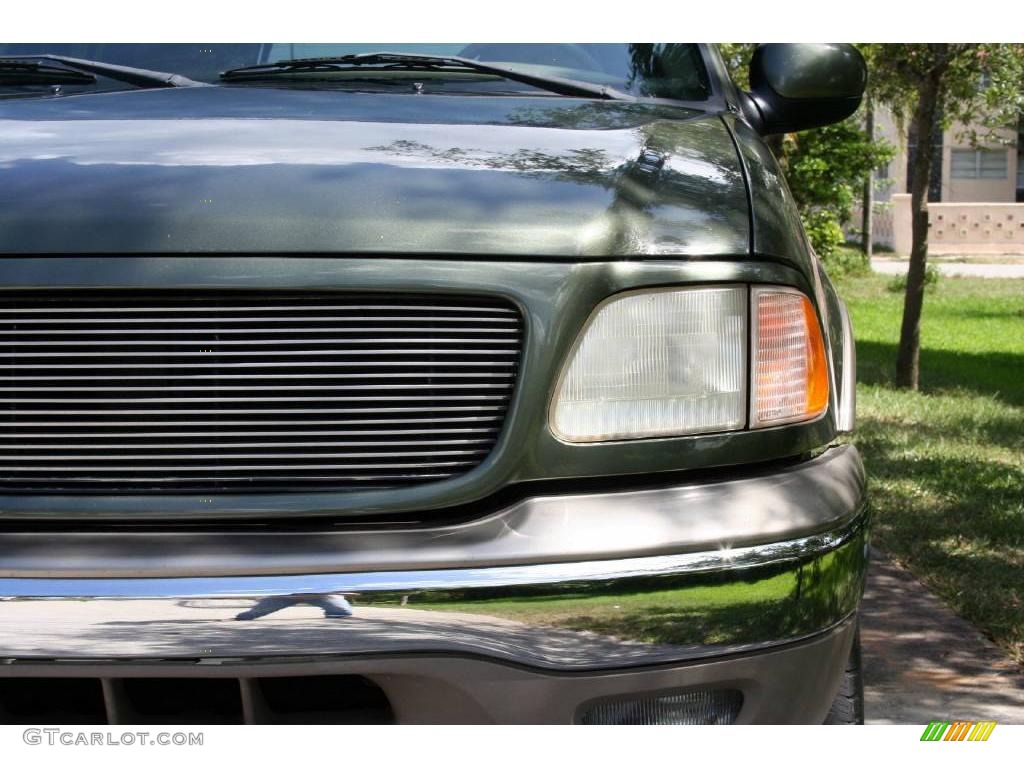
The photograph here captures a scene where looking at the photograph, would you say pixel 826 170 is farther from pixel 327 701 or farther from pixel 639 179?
pixel 327 701

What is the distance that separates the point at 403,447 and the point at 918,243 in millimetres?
8166

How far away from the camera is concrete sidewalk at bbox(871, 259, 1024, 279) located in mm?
21784

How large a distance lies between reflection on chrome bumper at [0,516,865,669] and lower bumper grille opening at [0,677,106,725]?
0.20 meters

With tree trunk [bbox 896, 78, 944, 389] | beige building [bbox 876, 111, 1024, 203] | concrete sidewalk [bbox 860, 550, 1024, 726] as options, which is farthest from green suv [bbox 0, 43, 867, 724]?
beige building [bbox 876, 111, 1024, 203]

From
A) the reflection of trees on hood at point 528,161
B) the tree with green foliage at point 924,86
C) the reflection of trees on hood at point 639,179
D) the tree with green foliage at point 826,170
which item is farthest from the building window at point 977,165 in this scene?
the reflection of trees on hood at point 528,161

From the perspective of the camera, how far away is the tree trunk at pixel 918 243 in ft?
29.3

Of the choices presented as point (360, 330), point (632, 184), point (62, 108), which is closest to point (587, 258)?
point (632, 184)

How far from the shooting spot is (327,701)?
1894mm

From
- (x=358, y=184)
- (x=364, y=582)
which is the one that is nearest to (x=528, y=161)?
(x=358, y=184)

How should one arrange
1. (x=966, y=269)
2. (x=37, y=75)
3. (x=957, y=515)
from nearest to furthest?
1. (x=37, y=75)
2. (x=957, y=515)
3. (x=966, y=269)

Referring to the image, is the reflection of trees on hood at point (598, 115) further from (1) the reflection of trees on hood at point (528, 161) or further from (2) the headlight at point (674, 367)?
(2) the headlight at point (674, 367)

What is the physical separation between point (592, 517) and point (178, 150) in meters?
0.92

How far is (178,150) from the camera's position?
6.68 feet

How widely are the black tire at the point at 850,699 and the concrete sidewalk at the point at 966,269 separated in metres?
20.5
